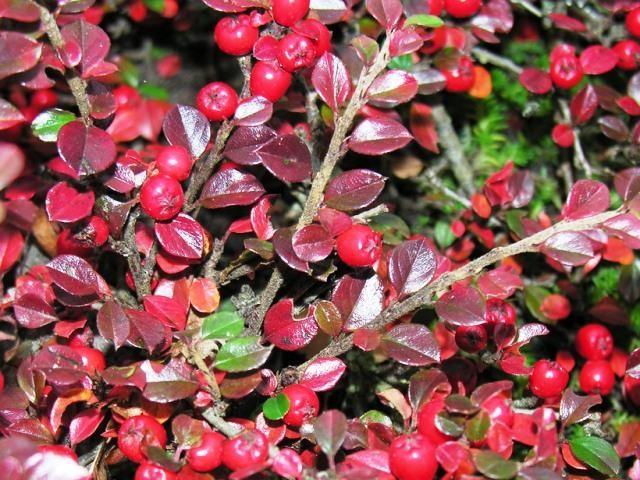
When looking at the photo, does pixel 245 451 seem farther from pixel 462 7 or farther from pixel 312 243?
pixel 462 7

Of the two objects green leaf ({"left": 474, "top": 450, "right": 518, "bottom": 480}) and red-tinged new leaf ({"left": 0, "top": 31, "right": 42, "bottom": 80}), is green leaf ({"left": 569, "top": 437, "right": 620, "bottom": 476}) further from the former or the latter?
red-tinged new leaf ({"left": 0, "top": 31, "right": 42, "bottom": 80})

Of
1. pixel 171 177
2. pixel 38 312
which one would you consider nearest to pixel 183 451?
pixel 38 312

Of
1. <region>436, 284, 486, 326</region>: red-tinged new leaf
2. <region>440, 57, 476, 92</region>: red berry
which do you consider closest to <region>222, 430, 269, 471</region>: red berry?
<region>436, 284, 486, 326</region>: red-tinged new leaf

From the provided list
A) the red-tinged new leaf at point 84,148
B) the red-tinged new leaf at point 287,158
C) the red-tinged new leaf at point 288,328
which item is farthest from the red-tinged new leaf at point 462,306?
the red-tinged new leaf at point 84,148

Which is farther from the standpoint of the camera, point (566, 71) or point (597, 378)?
point (566, 71)

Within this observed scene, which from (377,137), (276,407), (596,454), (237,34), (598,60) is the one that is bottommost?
(596,454)

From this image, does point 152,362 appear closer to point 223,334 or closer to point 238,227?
point 223,334

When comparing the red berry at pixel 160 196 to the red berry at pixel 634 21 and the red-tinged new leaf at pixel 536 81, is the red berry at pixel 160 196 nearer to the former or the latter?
the red-tinged new leaf at pixel 536 81

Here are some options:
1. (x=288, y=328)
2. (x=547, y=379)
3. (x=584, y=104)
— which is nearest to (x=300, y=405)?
(x=288, y=328)
